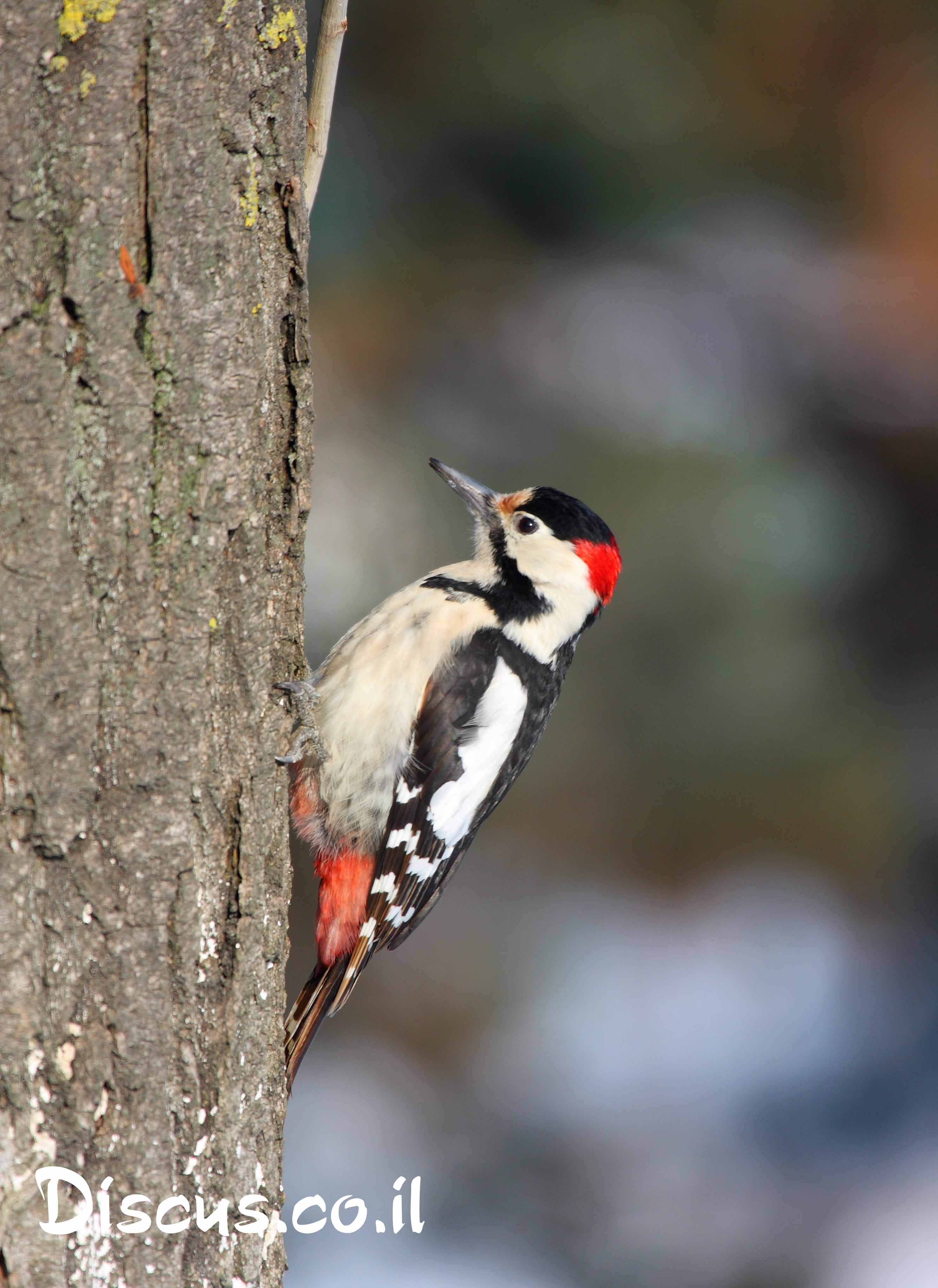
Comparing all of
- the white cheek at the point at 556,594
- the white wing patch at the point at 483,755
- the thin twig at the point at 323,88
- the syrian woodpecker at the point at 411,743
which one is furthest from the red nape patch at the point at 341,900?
the thin twig at the point at 323,88

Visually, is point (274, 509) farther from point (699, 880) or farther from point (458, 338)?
point (699, 880)

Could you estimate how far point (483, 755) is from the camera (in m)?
2.03

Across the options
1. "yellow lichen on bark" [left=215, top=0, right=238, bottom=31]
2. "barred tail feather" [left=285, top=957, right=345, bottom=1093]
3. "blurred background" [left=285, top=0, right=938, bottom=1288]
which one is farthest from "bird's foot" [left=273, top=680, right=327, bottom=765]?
"blurred background" [left=285, top=0, right=938, bottom=1288]

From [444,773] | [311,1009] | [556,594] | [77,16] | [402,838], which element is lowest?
[311,1009]

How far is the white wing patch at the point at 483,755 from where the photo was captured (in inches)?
78.5

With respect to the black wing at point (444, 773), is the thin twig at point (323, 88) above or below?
above

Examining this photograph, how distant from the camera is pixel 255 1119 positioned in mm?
1227

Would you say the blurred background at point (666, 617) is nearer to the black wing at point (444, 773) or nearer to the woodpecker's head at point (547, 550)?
the woodpecker's head at point (547, 550)

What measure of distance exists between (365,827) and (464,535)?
3.81 feet

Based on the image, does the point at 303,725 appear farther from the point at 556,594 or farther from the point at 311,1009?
the point at 556,594

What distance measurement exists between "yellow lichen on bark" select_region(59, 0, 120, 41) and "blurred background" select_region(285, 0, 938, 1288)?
6.19 ft

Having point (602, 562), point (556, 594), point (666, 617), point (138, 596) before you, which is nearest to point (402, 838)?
point (556, 594)

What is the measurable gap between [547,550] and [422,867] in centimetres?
66

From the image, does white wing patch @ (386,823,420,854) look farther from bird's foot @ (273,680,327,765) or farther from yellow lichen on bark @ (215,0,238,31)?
yellow lichen on bark @ (215,0,238,31)
